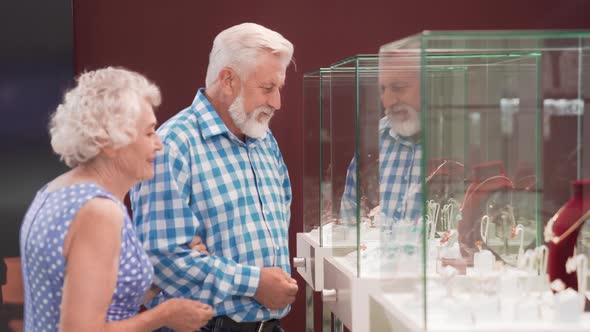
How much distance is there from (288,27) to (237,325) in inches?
106

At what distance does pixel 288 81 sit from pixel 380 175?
8.14 ft

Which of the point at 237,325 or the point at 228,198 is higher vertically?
the point at 228,198

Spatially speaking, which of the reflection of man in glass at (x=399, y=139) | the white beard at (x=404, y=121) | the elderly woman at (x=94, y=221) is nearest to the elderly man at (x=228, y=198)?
the elderly woman at (x=94, y=221)

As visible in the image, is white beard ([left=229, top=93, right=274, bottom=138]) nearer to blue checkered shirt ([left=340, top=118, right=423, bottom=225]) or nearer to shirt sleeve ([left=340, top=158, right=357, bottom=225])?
blue checkered shirt ([left=340, top=118, right=423, bottom=225])

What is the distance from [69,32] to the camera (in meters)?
4.26

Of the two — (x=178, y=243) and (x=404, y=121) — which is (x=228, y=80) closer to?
(x=178, y=243)

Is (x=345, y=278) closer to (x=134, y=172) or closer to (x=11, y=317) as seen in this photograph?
(x=134, y=172)

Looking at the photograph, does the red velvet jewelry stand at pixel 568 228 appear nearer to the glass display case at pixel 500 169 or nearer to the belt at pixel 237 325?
the glass display case at pixel 500 169

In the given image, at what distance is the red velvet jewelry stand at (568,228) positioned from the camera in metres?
1.95

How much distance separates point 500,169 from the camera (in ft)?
7.19

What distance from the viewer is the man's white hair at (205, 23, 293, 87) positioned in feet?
8.04

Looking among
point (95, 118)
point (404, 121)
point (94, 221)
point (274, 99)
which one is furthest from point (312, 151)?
point (94, 221)

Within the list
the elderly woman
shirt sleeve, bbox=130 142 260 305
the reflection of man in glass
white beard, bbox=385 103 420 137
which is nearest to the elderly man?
shirt sleeve, bbox=130 142 260 305

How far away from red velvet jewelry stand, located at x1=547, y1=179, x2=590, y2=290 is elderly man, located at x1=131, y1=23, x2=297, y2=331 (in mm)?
731
